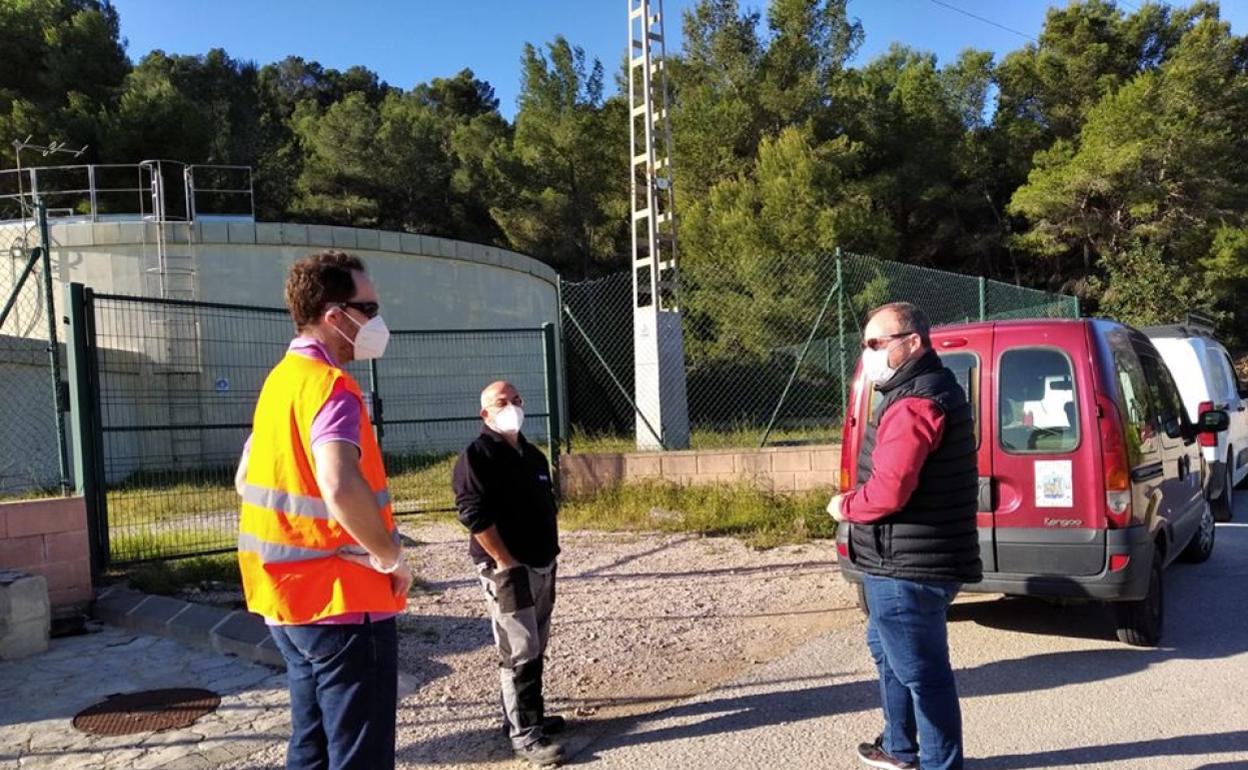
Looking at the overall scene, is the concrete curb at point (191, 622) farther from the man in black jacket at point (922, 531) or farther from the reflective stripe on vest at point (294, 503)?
the man in black jacket at point (922, 531)

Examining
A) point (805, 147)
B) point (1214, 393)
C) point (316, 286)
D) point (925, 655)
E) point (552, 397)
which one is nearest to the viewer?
point (316, 286)

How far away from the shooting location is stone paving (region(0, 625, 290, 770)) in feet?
12.7

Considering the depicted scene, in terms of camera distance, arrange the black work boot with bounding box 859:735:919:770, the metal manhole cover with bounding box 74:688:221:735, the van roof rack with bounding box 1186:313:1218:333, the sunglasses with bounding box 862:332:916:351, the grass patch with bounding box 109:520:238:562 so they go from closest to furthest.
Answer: the sunglasses with bounding box 862:332:916:351
the black work boot with bounding box 859:735:919:770
the metal manhole cover with bounding box 74:688:221:735
the grass patch with bounding box 109:520:238:562
the van roof rack with bounding box 1186:313:1218:333

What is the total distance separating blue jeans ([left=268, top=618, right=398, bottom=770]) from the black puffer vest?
1743mm

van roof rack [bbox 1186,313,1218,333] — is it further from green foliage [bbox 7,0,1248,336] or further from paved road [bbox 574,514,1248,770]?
paved road [bbox 574,514,1248,770]

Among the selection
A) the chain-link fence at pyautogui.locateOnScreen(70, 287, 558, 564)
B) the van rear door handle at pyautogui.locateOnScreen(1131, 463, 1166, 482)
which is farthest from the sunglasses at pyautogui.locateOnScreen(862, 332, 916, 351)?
the chain-link fence at pyautogui.locateOnScreen(70, 287, 558, 564)

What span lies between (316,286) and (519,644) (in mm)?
1896

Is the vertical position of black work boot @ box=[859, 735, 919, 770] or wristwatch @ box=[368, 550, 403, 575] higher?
wristwatch @ box=[368, 550, 403, 575]

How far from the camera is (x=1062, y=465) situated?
15.5 ft

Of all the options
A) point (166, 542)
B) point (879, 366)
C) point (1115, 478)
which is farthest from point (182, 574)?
point (1115, 478)

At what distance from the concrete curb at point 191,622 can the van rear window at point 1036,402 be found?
428cm

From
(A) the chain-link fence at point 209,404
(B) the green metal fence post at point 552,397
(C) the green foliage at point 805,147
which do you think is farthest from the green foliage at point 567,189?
(B) the green metal fence post at point 552,397

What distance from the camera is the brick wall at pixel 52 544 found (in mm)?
5566

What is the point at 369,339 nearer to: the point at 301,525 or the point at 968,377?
the point at 301,525
